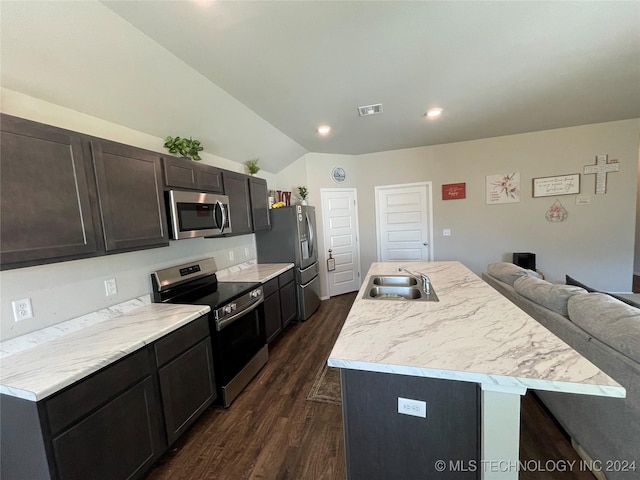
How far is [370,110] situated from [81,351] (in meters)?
3.12

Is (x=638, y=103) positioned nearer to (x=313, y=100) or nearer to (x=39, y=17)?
(x=313, y=100)

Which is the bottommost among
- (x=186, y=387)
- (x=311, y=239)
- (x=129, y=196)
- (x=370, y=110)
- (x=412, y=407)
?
(x=186, y=387)

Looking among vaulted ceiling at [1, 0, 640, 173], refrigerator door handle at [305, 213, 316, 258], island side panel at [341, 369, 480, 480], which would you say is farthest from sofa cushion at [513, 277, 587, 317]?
refrigerator door handle at [305, 213, 316, 258]

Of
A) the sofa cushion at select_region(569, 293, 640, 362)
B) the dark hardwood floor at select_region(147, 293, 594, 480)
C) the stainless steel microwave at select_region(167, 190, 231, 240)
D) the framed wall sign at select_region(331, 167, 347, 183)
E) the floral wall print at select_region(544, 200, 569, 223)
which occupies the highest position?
the framed wall sign at select_region(331, 167, 347, 183)

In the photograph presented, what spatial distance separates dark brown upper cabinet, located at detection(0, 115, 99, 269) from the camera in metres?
1.12

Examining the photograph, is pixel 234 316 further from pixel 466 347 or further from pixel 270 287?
pixel 466 347

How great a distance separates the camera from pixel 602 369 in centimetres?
133

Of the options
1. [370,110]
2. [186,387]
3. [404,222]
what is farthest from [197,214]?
[404,222]

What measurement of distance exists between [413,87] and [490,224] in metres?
3.03

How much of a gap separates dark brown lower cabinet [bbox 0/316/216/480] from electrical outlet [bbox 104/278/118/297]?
0.65m

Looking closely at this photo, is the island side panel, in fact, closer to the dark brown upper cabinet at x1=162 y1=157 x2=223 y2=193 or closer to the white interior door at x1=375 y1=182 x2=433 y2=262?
the dark brown upper cabinet at x1=162 y1=157 x2=223 y2=193

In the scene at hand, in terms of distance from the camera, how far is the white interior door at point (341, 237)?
4648 mm

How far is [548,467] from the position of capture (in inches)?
57.1

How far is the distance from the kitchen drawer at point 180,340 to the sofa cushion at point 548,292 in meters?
2.44
